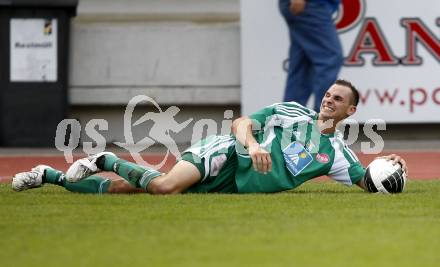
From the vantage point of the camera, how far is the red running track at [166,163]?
Result: 1413cm

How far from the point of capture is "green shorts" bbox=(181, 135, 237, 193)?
10742 millimetres

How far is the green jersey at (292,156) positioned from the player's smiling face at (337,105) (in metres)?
0.19

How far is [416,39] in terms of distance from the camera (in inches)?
711

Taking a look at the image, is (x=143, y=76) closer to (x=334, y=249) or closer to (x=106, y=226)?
(x=106, y=226)

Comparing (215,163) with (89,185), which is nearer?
(215,163)

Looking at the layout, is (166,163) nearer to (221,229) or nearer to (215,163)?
(215,163)

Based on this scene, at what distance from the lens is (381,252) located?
7.69 meters

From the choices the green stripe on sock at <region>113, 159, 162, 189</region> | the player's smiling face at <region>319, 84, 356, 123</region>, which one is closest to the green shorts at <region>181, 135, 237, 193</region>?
the green stripe on sock at <region>113, 159, 162, 189</region>

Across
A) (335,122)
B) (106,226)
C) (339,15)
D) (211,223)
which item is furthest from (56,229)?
(339,15)

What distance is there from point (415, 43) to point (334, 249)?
10.6 meters

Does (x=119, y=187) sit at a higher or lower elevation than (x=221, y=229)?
lower

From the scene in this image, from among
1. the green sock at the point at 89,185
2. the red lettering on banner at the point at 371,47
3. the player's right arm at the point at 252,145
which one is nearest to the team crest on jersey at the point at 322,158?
the player's right arm at the point at 252,145

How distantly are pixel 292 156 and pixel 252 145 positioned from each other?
721 millimetres

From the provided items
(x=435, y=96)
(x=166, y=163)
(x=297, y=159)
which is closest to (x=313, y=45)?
(x=435, y=96)
